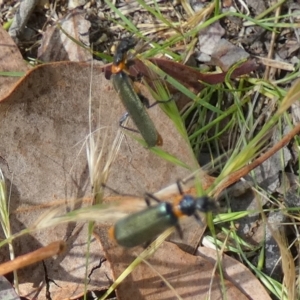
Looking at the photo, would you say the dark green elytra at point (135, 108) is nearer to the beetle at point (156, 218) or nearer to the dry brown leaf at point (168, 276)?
the beetle at point (156, 218)

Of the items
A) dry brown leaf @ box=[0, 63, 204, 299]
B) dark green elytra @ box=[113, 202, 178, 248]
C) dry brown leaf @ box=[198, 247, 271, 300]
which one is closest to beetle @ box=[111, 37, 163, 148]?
dry brown leaf @ box=[0, 63, 204, 299]

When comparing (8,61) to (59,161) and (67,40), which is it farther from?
(59,161)

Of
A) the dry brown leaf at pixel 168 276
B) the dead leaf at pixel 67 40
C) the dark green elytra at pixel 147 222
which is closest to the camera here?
the dark green elytra at pixel 147 222

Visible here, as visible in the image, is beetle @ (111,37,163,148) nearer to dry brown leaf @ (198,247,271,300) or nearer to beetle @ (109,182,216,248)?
beetle @ (109,182,216,248)

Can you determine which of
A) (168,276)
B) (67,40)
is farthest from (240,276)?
(67,40)

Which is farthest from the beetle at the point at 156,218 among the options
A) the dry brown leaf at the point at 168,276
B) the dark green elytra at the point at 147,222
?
the dry brown leaf at the point at 168,276

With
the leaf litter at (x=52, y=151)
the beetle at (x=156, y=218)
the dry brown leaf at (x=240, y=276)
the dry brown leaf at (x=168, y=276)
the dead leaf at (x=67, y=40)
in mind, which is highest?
the dead leaf at (x=67, y=40)
